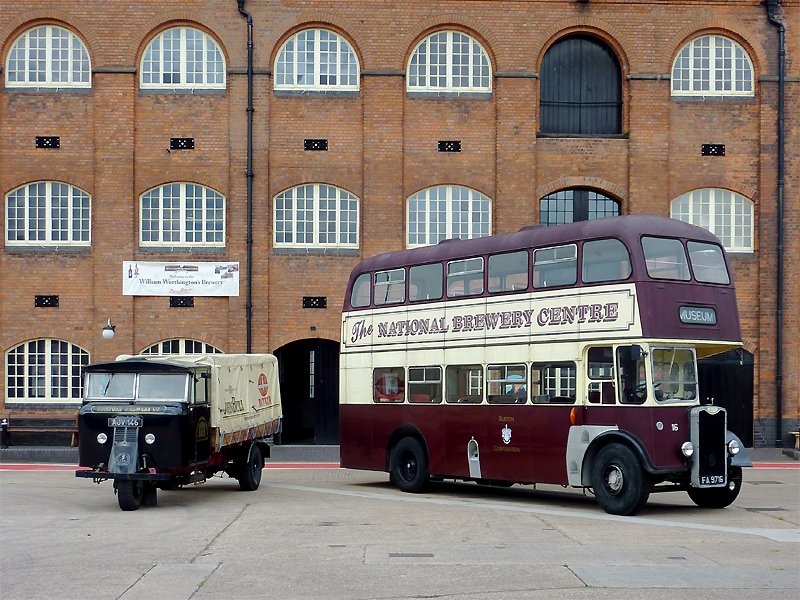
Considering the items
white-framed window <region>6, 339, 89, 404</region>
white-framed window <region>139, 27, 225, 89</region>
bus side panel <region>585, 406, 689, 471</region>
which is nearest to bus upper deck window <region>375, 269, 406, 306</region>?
bus side panel <region>585, 406, 689, 471</region>

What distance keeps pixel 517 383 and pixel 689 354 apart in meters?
2.99

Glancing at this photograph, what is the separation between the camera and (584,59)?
33.4 metres

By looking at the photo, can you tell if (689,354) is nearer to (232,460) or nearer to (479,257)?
(479,257)

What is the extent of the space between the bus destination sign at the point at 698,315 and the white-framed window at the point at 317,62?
16682mm

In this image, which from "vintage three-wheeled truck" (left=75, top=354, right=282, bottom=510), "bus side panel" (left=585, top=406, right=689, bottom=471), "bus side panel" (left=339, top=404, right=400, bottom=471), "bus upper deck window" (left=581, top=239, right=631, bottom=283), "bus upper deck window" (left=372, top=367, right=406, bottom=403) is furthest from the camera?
"bus side panel" (left=339, top=404, right=400, bottom=471)

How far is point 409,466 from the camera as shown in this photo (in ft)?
72.7

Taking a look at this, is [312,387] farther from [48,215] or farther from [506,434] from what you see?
[506,434]

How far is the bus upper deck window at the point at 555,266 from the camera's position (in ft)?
61.4

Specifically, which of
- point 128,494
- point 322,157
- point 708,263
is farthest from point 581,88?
point 128,494

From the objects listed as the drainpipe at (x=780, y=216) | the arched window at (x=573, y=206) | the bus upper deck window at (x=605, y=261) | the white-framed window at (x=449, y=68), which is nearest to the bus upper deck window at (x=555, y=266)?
the bus upper deck window at (x=605, y=261)

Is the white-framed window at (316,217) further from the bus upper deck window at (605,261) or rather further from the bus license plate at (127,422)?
the bus upper deck window at (605,261)

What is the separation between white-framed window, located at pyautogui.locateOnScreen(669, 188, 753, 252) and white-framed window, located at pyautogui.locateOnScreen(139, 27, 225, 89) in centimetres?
1281

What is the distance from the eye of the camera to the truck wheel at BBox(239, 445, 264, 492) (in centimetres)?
2203

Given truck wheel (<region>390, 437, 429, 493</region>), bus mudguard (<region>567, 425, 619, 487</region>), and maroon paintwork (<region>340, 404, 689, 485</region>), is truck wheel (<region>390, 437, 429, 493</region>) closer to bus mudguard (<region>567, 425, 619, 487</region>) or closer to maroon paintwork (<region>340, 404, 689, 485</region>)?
maroon paintwork (<region>340, 404, 689, 485</region>)
